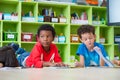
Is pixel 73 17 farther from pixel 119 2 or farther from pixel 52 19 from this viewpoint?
pixel 119 2

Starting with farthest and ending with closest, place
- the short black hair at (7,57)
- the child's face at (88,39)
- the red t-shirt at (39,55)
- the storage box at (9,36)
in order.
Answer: the storage box at (9,36) → the child's face at (88,39) → the red t-shirt at (39,55) → the short black hair at (7,57)

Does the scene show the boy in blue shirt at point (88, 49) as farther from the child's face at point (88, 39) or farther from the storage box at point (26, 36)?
the storage box at point (26, 36)

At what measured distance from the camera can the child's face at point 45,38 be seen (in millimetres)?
1710

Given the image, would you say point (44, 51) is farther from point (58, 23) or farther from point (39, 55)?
point (58, 23)

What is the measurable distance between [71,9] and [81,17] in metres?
0.21

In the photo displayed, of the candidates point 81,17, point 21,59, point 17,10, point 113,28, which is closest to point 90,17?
point 81,17

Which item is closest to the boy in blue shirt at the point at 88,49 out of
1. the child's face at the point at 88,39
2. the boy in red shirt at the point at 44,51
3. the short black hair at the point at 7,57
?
the child's face at the point at 88,39

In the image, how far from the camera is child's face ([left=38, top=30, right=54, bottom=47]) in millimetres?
1710

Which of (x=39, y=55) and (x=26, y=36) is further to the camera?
(x=26, y=36)

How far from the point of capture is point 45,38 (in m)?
1.73

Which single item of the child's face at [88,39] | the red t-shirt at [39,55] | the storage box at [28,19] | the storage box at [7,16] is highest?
the storage box at [7,16]

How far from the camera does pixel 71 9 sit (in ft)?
12.5

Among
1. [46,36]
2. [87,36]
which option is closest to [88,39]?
[87,36]

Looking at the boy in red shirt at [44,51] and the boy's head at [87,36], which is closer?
the boy in red shirt at [44,51]
